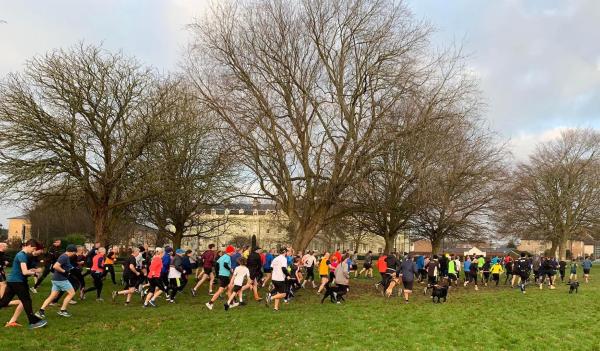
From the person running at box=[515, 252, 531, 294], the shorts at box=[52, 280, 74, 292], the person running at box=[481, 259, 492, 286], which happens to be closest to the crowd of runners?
the shorts at box=[52, 280, 74, 292]

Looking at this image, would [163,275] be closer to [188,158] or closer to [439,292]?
[439,292]

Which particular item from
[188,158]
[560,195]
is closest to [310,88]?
[188,158]

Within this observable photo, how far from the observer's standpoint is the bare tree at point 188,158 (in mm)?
23516

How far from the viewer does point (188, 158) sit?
1001 inches

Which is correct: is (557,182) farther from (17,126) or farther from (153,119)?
(17,126)

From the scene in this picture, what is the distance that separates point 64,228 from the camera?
57.2 meters

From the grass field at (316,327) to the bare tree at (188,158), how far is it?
24.8ft

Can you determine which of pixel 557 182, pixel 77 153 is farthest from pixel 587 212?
pixel 77 153

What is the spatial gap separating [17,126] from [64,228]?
1570 inches

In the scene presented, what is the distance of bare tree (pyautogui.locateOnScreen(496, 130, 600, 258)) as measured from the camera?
48812 mm

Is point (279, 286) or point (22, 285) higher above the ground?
point (22, 285)

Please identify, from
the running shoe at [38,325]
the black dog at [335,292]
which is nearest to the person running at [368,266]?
the black dog at [335,292]

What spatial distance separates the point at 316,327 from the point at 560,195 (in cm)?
4402

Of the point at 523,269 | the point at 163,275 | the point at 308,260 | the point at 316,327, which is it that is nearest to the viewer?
the point at 316,327
